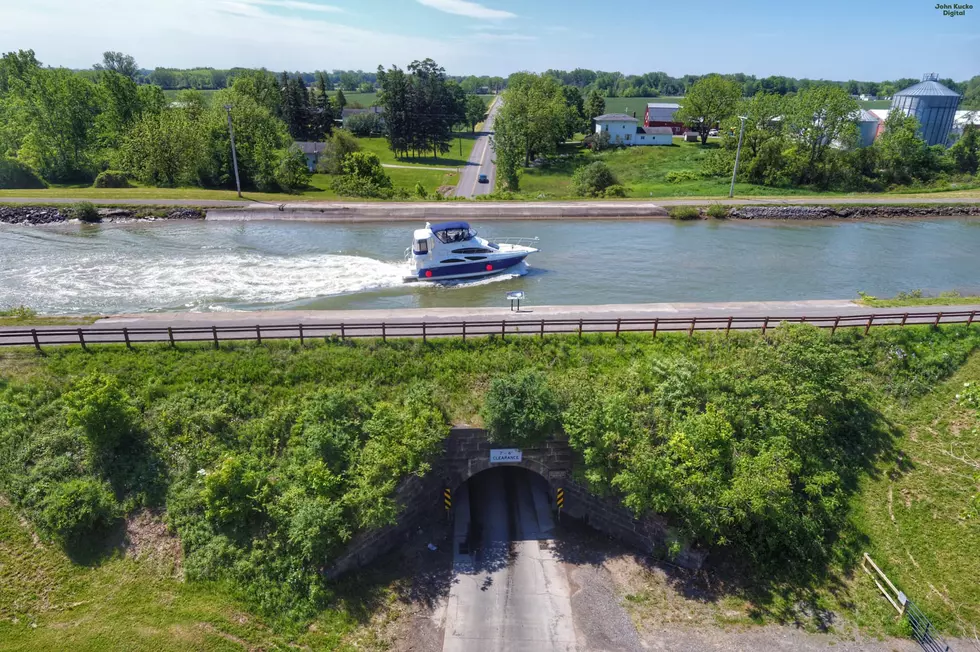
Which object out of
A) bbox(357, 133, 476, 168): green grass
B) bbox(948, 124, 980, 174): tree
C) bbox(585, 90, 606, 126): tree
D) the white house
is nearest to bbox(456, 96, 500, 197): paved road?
bbox(357, 133, 476, 168): green grass

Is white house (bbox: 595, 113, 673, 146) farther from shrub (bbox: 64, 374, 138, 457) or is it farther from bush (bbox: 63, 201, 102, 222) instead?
shrub (bbox: 64, 374, 138, 457)

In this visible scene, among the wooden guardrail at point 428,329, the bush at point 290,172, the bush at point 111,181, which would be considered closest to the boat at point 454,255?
the wooden guardrail at point 428,329

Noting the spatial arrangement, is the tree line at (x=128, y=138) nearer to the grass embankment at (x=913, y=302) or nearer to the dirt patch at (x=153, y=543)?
the dirt patch at (x=153, y=543)

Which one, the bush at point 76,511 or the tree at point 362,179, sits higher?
the tree at point 362,179

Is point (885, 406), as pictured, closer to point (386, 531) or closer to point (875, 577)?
point (875, 577)

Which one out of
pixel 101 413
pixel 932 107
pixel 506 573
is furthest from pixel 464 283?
pixel 932 107

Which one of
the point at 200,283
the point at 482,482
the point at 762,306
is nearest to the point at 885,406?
the point at 762,306
